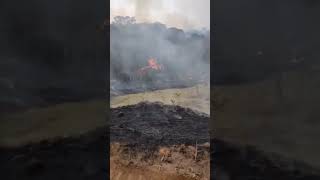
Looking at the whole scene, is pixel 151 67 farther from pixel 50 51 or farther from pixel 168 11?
pixel 50 51

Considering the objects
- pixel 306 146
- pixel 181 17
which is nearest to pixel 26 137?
pixel 181 17

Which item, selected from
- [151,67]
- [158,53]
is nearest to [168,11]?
[158,53]

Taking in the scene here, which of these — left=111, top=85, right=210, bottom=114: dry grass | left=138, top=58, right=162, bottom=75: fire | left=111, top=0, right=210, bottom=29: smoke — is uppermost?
left=111, top=0, right=210, bottom=29: smoke

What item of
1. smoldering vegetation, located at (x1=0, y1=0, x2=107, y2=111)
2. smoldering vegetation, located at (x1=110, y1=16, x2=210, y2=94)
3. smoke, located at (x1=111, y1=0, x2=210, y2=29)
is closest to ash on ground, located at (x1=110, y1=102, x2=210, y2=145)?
smoldering vegetation, located at (x1=110, y1=16, x2=210, y2=94)

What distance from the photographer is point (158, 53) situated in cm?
424

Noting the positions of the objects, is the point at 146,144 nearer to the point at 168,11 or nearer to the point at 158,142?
the point at 158,142

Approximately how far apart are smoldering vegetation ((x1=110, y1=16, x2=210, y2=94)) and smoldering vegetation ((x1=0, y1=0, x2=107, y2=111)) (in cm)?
14

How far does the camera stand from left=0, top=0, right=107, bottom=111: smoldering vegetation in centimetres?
415

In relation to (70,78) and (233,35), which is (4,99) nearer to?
(70,78)

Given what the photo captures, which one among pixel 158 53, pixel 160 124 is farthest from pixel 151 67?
pixel 160 124

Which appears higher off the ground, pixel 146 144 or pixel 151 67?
pixel 151 67

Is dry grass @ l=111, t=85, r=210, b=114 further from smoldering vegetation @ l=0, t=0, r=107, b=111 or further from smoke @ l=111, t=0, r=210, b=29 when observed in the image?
smoke @ l=111, t=0, r=210, b=29

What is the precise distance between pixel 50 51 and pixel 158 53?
953 millimetres

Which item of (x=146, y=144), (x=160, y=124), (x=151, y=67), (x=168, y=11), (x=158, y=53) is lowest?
(x=146, y=144)
